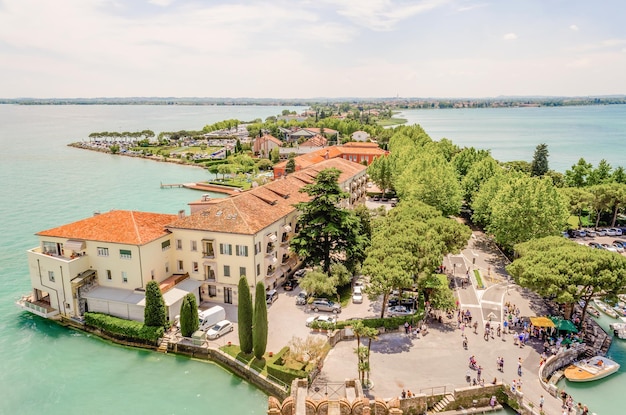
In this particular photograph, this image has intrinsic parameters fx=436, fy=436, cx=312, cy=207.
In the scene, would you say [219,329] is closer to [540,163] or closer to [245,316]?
[245,316]

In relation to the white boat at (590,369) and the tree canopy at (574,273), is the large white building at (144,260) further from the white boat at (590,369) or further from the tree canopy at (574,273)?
the white boat at (590,369)

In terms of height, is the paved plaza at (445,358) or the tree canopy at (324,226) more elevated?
the tree canopy at (324,226)

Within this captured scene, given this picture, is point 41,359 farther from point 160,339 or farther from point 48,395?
point 160,339

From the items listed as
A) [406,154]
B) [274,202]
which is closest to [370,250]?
[274,202]

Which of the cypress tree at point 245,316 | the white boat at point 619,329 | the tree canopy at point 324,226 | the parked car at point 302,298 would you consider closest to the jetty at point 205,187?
the tree canopy at point 324,226

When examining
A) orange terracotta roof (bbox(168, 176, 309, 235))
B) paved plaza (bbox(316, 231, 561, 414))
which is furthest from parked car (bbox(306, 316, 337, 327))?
orange terracotta roof (bbox(168, 176, 309, 235))

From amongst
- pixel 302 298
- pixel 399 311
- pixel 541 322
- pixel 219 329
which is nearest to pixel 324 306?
pixel 302 298

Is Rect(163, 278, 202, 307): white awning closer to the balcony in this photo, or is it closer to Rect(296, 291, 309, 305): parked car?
Rect(296, 291, 309, 305): parked car
